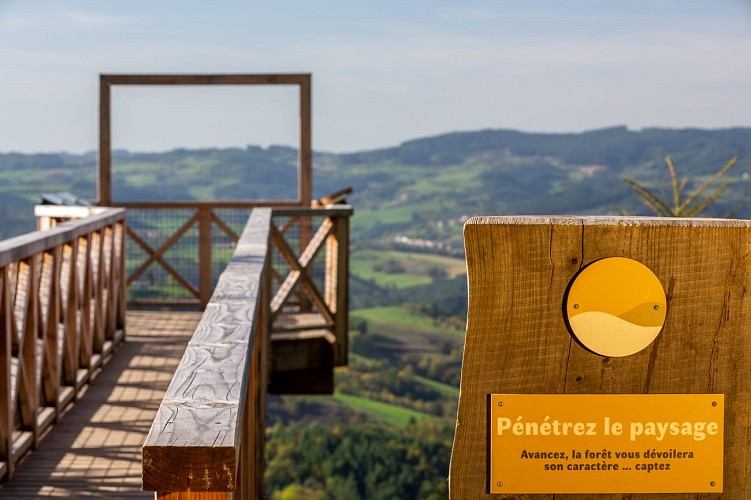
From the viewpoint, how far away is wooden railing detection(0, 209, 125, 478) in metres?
4.53

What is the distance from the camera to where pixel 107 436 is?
538 cm

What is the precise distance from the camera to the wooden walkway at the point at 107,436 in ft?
14.9

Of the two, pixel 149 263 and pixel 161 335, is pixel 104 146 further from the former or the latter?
pixel 161 335

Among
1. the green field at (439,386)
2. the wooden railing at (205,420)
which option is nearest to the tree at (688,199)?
the wooden railing at (205,420)

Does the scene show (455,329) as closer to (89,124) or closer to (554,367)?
(89,124)

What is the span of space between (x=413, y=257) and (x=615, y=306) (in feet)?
139

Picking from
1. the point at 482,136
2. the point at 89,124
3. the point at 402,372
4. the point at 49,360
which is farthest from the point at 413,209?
the point at 49,360

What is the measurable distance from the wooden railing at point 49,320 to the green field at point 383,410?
108 feet

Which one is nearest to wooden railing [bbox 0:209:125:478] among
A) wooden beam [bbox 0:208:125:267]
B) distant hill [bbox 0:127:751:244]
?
wooden beam [bbox 0:208:125:267]

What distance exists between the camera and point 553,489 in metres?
2.21

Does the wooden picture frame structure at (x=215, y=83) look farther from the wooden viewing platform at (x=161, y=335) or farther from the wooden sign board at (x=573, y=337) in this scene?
the wooden sign board at (x=573, y=337)

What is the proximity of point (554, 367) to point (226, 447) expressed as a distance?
2.50ft

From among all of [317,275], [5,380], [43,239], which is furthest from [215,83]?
[5,380]

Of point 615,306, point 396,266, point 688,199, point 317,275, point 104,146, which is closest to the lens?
point 615,306
